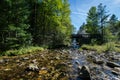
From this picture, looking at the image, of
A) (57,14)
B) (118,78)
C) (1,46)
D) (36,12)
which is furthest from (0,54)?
(57,14)

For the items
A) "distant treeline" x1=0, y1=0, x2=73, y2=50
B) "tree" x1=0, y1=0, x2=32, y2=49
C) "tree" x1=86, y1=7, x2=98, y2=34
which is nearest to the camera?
"tree" x1=0, y1=0, x2=32, y2=49

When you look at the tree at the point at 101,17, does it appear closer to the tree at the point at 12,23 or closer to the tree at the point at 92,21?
the tree at the point at 92,21

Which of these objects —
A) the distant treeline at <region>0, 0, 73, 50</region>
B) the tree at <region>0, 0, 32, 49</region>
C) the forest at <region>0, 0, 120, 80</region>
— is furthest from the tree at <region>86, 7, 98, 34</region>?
the tree at <region>0, 0, 32, 49</region>

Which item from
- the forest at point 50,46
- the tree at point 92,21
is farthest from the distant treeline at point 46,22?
the tree at point 92,21

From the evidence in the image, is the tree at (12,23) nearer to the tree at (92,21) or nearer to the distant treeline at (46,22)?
the distant treeline at (46,22)

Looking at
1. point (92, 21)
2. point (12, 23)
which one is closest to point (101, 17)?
point (92, 21)

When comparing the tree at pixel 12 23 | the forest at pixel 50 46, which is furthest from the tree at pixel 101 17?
the tree at pixel 12 23

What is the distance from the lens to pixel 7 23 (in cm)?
1678

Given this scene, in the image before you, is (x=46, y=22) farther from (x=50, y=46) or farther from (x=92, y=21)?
(x=92, y=21)

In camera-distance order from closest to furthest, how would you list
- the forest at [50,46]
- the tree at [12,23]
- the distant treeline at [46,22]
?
the forest at [50,46] → the tree at [12,23] → the distant treeline at [46,22]

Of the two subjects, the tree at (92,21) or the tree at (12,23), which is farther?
the tree at (92,21)

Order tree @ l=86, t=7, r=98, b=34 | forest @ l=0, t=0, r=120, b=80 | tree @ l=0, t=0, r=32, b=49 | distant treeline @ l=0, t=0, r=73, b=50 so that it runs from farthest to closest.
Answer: tree @ l=86, t=7, r=98, b=34 < distant treeline @ l=0, t=0, r=73, b=50 < tree @ l=0, t=0, r=32, b=49 < forest @ l=0, t=0, r=120, b=80

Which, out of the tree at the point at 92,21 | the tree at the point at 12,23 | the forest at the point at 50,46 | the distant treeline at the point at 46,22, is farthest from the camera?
the tree at the point at 92,21

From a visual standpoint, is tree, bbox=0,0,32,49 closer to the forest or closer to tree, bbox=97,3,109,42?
the forest
